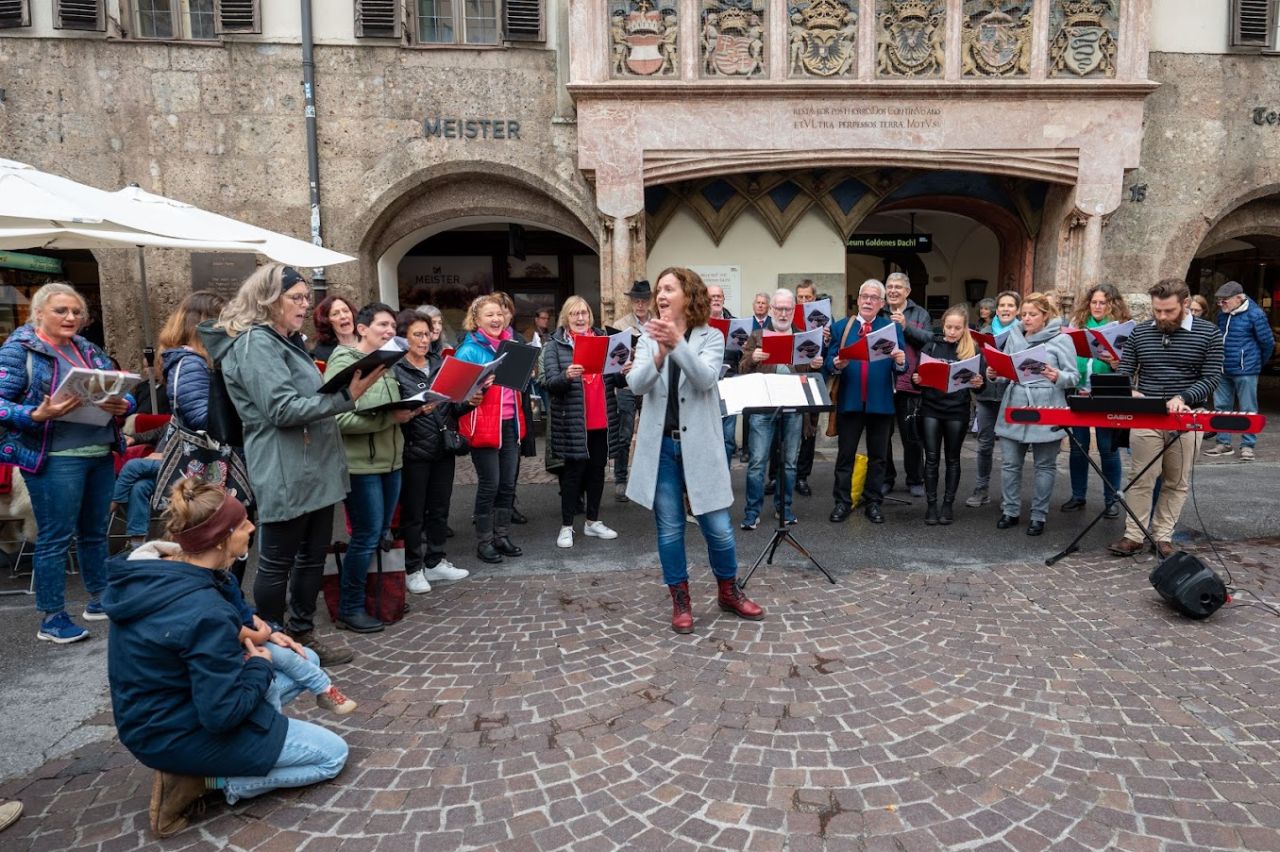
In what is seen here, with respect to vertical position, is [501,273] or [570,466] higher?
[501,273]

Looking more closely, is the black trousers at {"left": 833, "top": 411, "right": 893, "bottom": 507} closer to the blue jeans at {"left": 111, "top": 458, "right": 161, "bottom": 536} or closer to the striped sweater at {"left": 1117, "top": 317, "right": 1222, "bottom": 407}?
the striped sweater at {"left": 1117, "top": 317, "right": 1222, "bottom": 407}

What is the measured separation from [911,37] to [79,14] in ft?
35.5

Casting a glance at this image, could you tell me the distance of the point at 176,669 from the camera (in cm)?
245

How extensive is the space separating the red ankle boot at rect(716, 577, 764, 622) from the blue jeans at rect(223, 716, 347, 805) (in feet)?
7.32

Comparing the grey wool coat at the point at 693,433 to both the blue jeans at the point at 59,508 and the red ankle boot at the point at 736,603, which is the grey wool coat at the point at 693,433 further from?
the blue jeans at the point at 59,508

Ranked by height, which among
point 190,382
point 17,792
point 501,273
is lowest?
point 17,792

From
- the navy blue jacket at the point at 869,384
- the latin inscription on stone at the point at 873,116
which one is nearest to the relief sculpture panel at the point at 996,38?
the latin inscription on stone at the point at 873,116

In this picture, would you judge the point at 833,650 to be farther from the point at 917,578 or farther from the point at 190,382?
the point at 190,382

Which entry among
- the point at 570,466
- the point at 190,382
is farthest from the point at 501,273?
the point at 190,382

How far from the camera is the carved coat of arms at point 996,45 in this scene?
Answer: 962cm

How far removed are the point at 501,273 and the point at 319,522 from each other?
10621mm

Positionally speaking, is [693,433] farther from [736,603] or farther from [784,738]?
[784,738]

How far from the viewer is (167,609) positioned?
2400 mm

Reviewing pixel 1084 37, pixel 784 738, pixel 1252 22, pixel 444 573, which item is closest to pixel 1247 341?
pixel 1084 37
